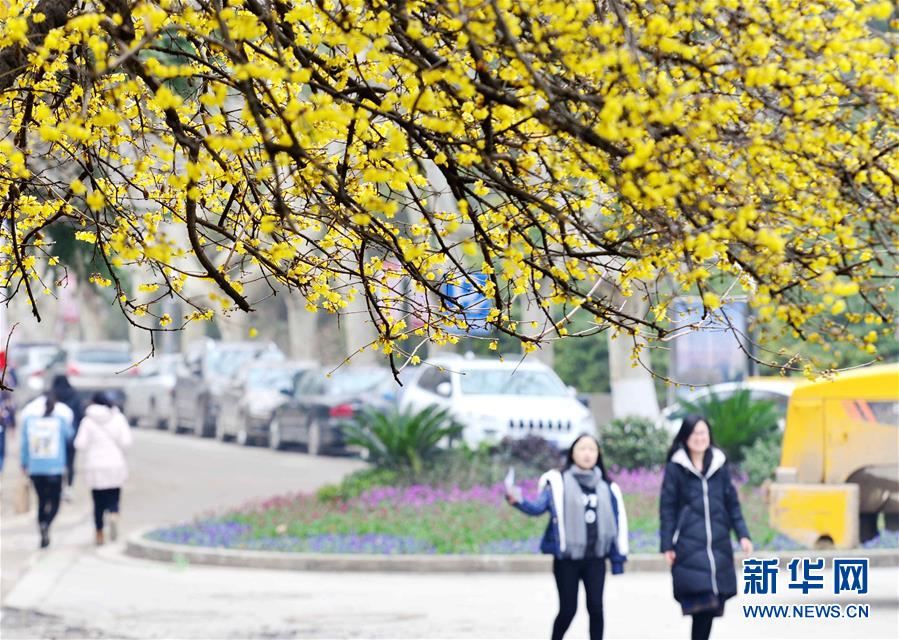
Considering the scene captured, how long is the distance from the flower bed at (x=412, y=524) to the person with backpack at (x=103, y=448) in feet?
2.34

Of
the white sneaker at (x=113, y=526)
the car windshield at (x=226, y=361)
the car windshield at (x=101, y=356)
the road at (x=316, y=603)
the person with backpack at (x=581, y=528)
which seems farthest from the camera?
the car windshield at (x=101, y=356)

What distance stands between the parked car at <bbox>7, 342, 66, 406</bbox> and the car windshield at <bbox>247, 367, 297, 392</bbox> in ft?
26.3

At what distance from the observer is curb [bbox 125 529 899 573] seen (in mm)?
15383

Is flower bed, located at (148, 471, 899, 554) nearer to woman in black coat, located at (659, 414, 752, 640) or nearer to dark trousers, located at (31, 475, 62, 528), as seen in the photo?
dark trousers, located at (31, 475, 62, 528)

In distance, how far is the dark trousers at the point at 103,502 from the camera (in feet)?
59.1

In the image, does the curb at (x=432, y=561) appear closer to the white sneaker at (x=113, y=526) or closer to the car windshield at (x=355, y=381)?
the white sneaker at (x=113, y=526)

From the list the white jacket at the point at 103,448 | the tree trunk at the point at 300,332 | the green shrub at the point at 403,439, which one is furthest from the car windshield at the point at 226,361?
the white jacket at the point at 103,448

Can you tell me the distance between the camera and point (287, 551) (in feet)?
54.7

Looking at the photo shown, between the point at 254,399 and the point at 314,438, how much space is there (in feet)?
9.33

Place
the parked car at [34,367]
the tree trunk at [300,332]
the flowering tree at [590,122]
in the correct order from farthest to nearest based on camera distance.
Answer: the tree trunk at [300,332], the parked car at [34,367], the flowering tree at [590,122]

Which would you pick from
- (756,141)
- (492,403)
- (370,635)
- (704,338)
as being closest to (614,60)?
(756,141)

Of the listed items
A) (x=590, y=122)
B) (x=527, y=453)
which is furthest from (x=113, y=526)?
(x=590, y=122)

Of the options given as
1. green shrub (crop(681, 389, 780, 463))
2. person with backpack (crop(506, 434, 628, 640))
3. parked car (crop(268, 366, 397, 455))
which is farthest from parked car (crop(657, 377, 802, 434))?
person with backpack (crop(506, 434, 628, 640))

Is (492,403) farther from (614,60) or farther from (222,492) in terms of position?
(614,60)
